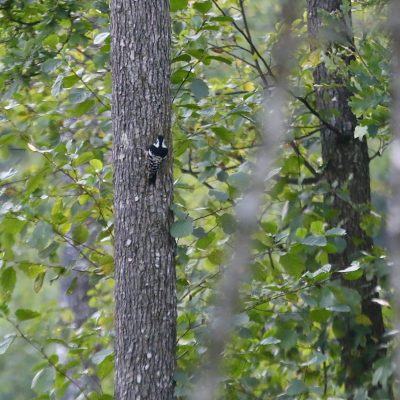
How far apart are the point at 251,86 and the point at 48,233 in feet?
5.71

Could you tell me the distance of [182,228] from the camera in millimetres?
3035

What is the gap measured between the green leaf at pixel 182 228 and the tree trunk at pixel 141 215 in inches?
1.7

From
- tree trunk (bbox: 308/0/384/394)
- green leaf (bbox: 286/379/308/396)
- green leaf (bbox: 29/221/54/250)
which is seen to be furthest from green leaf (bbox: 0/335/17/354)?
tree trunk (bbox: 308/0/384/394)

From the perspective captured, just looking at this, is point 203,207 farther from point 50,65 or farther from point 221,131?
point 50,65

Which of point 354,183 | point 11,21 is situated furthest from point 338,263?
point 11,21

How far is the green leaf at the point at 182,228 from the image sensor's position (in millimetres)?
3002

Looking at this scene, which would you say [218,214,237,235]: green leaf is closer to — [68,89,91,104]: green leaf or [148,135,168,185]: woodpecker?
[148,135,168,185]: woodpecker

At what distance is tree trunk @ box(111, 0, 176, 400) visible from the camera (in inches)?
119

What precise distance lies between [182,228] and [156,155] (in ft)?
0.91

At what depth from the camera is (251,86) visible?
454 cm

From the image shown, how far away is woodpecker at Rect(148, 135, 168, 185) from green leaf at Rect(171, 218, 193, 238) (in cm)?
18

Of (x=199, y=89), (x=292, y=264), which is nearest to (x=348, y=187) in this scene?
(x=292, y=264)

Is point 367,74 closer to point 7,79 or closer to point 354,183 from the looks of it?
point 354,183

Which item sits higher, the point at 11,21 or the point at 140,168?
the point at 11,21
